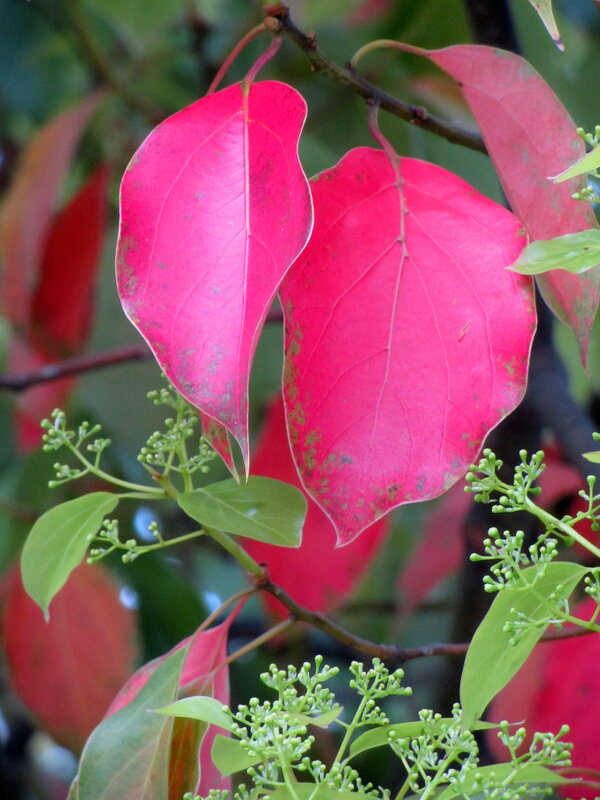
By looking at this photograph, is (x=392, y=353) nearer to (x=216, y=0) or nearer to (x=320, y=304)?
(x=320, y=304)

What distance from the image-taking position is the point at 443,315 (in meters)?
0.48

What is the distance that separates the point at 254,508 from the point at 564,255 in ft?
0.65

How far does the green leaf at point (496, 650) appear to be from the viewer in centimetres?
40

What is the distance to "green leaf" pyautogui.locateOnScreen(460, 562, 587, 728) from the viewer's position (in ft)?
1.30

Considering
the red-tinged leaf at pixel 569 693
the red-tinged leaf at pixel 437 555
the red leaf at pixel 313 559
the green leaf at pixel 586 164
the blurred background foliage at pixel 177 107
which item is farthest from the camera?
the blurred background foliage at pixel 177 107

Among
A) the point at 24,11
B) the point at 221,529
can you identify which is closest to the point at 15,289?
the point at 24,11

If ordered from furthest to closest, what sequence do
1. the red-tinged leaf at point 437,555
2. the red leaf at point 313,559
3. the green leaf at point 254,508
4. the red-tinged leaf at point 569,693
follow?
the red-tinged leaf at point 437,555
the red leaf at point 313,559
the red-tinged leaf at point 569,693
the green leaf at point 254,508

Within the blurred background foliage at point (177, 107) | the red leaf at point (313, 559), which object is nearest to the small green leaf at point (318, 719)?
the red leaf at point (313, 559)

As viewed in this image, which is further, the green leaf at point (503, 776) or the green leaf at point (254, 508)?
the green leaf at point (254, 508)

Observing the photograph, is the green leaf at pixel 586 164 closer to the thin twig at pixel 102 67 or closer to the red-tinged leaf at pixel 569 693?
the red-tinged leaf at pixel 569 693

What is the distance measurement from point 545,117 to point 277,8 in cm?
14

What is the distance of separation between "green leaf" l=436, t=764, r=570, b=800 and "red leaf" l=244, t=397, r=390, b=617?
0.42 metres

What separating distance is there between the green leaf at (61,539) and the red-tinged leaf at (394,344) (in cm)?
12

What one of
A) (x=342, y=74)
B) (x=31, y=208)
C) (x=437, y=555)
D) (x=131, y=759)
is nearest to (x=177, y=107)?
(x=31, y=208)
